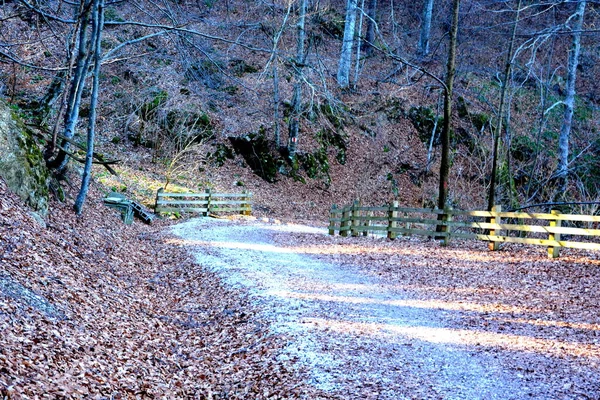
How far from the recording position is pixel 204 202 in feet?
76.4

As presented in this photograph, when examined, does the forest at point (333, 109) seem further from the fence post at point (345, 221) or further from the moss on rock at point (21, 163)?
the moss on rock at point (21, 163)

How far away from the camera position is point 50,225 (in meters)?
11.1

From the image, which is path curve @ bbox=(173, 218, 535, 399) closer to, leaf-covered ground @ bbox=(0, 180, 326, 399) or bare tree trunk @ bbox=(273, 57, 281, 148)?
leaf-covered ground @ bbox=(0, 180, 326, 399)

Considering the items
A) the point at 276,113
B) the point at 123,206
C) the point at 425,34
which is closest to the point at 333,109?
the point at 276,113

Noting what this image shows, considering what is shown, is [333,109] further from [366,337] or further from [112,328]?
[112,328]

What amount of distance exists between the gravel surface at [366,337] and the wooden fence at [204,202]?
8067 mm

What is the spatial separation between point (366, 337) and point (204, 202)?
16027mm

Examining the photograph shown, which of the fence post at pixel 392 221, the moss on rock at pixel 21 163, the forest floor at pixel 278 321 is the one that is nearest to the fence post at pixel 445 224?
the forest floor at pixel 278 321

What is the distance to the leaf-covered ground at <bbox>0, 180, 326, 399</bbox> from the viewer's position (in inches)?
228

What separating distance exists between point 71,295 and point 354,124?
26662 millimetres

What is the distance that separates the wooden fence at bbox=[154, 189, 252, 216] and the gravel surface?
26.5 ft

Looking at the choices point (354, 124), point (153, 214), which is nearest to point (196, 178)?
point (153, 214)

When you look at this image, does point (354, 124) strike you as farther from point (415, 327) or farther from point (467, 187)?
point (415, 327)

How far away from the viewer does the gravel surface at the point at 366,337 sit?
643cm
